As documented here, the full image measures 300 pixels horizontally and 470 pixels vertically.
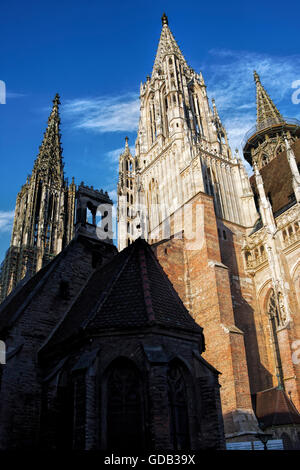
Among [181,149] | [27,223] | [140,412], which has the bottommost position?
[140,412]

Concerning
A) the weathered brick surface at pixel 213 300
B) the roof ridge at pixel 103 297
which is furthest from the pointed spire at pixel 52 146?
the roof ridge at pixel 103 297

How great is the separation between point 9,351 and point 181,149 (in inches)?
865

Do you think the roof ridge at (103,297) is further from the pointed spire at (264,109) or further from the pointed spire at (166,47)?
the pointed spire at (264,109)

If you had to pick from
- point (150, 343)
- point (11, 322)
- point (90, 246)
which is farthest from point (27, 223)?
point (150, 343)

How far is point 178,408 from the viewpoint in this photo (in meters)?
9.48

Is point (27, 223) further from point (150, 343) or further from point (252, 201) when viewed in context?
point (150, 343)

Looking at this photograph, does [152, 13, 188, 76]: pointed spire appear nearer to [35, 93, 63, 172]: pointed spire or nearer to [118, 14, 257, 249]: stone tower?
[118, 14, 257, 249]: stone tower

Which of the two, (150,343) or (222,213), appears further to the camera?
(222,213)

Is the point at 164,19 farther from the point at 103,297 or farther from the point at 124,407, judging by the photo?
the point at 124,407

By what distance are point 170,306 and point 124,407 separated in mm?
2903

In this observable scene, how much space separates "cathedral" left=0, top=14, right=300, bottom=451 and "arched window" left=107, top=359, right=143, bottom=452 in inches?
1.2

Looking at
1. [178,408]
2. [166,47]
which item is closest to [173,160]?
[166,47]

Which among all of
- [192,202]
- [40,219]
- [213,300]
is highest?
[40,219]
